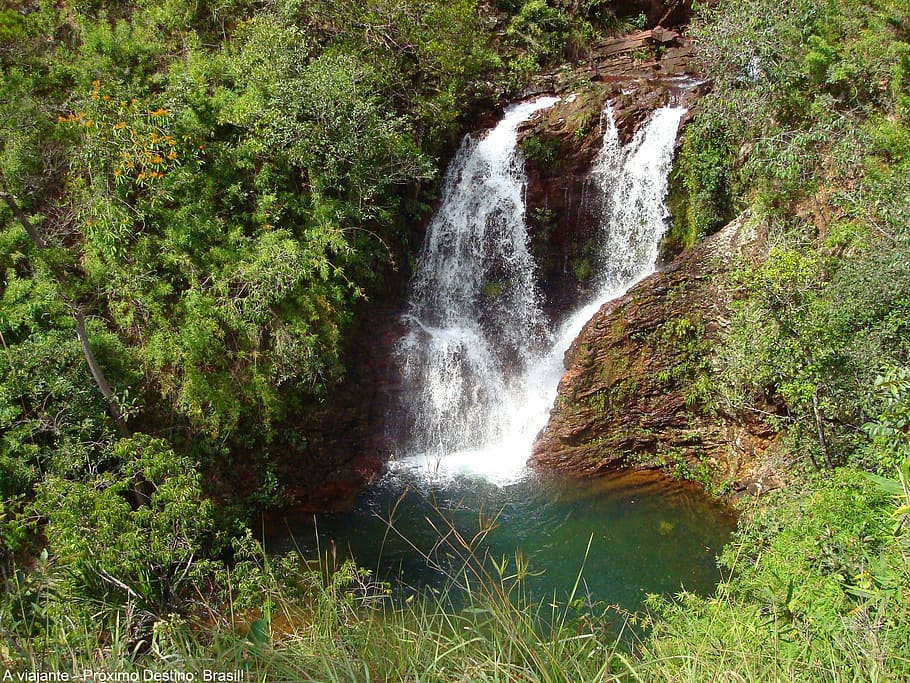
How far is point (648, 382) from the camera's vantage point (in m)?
10.8

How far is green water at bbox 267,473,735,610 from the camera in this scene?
822 cm

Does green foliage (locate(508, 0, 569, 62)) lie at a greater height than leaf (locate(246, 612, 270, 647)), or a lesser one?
greater

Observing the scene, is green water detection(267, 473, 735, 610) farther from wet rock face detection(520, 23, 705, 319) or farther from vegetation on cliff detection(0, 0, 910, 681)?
wet rock face detection(520, 23, 705, 319)

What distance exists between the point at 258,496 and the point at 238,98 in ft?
21.9

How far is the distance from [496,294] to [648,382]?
3.72 metres

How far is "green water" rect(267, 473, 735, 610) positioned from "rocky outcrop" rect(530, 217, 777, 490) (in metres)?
0.55

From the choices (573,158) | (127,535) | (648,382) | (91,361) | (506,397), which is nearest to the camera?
(127,535)

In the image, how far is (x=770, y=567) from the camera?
576 cm

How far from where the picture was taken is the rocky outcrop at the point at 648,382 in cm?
1062

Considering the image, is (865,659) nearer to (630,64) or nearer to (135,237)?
(135,237)

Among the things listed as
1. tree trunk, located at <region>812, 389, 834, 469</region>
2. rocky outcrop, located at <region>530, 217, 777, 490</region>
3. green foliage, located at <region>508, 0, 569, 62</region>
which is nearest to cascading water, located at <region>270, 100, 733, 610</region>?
rocky outcrop, located at <region>530, 217, 777, 490</region>

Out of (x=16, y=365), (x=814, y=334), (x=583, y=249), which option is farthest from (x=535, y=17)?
(x=16, y=365)

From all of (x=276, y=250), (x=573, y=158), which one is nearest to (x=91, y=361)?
(x=276, y=250)

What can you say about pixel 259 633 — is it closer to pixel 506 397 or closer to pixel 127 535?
pixel 127 535
